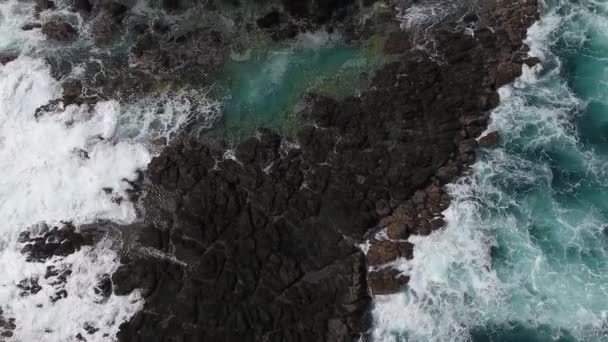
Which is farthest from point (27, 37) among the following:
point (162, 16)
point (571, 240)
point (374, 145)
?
point (571, 240)

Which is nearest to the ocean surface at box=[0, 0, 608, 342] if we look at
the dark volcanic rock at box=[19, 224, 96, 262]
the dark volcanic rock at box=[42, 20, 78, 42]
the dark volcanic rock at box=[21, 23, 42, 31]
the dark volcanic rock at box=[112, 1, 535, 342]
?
the dark volcanic rock at box=[19, 224, 96, 262]

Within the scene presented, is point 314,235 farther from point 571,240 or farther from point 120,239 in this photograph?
point 571,240

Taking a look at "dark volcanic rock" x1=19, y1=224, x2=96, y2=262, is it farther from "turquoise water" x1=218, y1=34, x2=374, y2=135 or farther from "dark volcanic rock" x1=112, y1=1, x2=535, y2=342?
"turquoise water" x1=218, y1=34, x2=374, y2=135

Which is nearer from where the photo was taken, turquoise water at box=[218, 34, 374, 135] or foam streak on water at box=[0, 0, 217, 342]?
foam streak on water at box=[0, 0, 217, 342]

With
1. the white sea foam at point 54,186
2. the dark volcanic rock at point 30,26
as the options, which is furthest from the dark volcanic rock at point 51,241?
the dark volcanic rock at point 30,26

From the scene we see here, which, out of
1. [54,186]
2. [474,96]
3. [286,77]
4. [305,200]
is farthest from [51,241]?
[474,96]

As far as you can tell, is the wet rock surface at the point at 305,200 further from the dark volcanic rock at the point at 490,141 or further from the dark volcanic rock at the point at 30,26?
the dark volcanic rock at the point at 30,26

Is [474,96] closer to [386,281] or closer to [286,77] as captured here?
[286,77]
